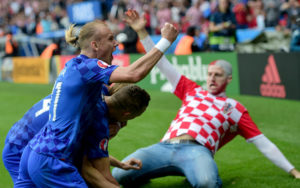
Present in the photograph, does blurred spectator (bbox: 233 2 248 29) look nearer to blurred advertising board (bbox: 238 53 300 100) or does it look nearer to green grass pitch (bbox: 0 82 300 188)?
blurred advertising board (bbox: 238 53 300 100)

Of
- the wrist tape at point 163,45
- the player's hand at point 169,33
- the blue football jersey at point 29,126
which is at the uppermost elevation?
the player's hand at point 169,33

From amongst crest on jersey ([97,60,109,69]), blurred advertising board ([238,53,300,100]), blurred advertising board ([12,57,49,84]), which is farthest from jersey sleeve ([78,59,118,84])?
blurred advertising board ([12,57,49,84])

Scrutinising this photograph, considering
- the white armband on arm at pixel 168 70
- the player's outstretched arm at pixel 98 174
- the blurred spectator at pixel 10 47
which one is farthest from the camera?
the blurred spectator at pixel 10 47

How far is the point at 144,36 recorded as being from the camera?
4.42m

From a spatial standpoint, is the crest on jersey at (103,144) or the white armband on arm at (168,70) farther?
the white armband on arm at (168,70)

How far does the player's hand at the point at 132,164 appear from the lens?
4.28m

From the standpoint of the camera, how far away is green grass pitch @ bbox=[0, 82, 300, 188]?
193 inches

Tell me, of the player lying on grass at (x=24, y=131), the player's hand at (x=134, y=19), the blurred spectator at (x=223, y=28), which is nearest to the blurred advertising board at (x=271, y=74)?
the blurred spectator at (x=223, y=28)

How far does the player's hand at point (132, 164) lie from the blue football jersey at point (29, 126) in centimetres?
97

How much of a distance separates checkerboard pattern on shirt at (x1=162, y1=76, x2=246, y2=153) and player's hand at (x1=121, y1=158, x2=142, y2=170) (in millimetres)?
520

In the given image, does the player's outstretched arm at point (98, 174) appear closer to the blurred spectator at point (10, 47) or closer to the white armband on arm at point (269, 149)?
the white armband on arm at point (269, 149)

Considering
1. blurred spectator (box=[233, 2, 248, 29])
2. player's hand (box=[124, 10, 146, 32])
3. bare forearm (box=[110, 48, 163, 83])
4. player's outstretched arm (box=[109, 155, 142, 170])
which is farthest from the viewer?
blurred spectator (box=[233, 2, 248, 29])

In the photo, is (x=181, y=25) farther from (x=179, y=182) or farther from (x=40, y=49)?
(x=179, y=182)

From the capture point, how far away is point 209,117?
15.3ft
